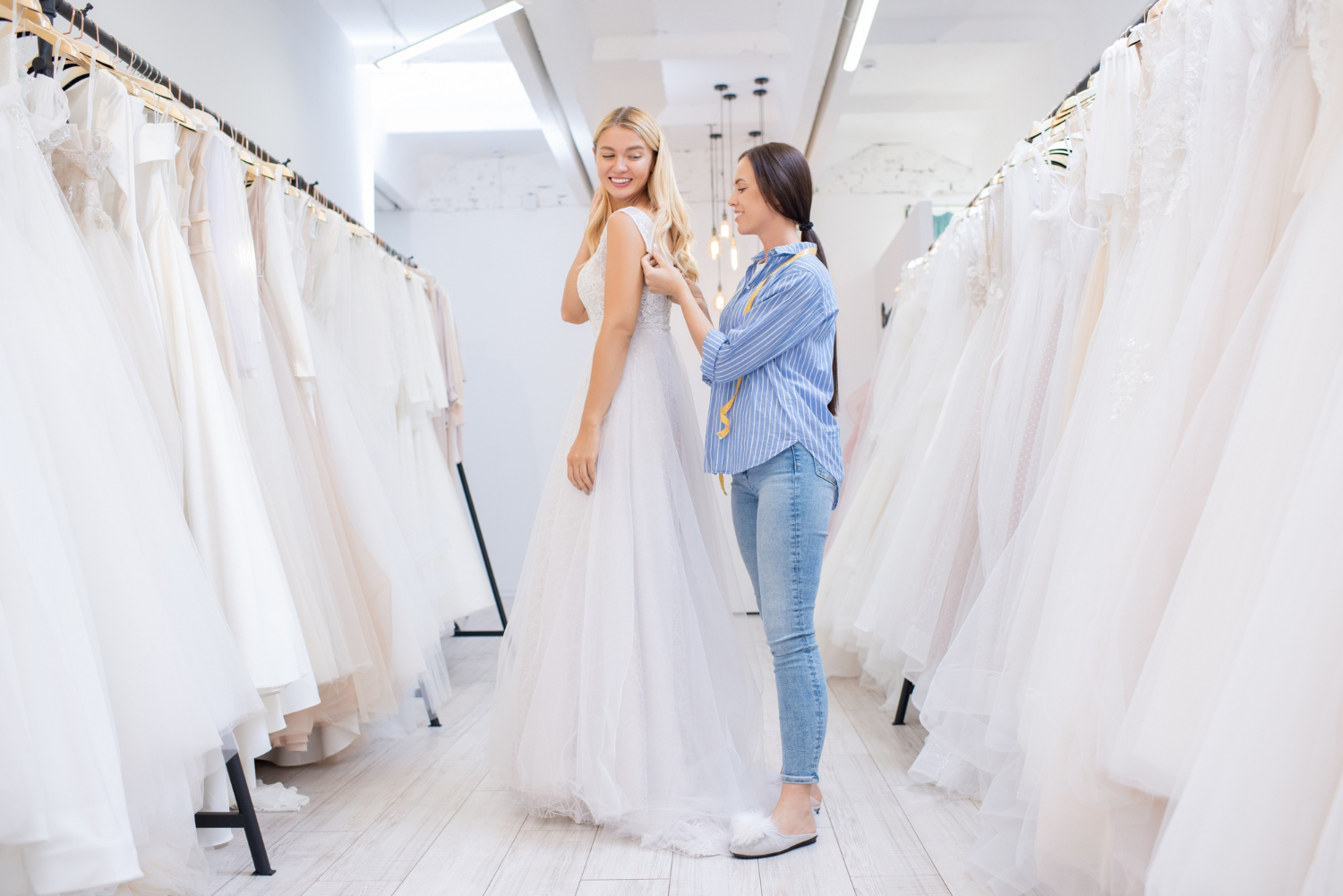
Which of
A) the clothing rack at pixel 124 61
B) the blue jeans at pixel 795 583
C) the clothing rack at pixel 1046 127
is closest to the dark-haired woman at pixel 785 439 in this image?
the blue jeans at pixel 795 583

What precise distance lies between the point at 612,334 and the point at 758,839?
1125mm

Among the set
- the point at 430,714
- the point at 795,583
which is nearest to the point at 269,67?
the point at 430,714

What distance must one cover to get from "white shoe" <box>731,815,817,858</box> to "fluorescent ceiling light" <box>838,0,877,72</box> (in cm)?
267

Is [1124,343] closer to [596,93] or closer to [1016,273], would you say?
[1016,273]

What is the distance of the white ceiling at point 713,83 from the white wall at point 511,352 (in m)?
0.24

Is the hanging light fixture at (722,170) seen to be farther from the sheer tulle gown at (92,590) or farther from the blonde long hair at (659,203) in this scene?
the sheer tulle gown at (92,590)

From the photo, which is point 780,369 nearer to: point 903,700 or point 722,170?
point 903,700

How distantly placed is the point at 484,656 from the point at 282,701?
2365mm

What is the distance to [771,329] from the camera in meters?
1.90

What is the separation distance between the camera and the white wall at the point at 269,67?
2967 mm

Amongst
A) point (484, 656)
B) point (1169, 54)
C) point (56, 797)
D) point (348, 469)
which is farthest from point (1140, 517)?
point (484, 656)

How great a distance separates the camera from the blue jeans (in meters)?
1.90

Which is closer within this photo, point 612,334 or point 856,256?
point 612,334

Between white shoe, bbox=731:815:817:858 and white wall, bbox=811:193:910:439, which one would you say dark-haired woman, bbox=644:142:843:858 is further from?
white wall, bbox=811:193:910:439
